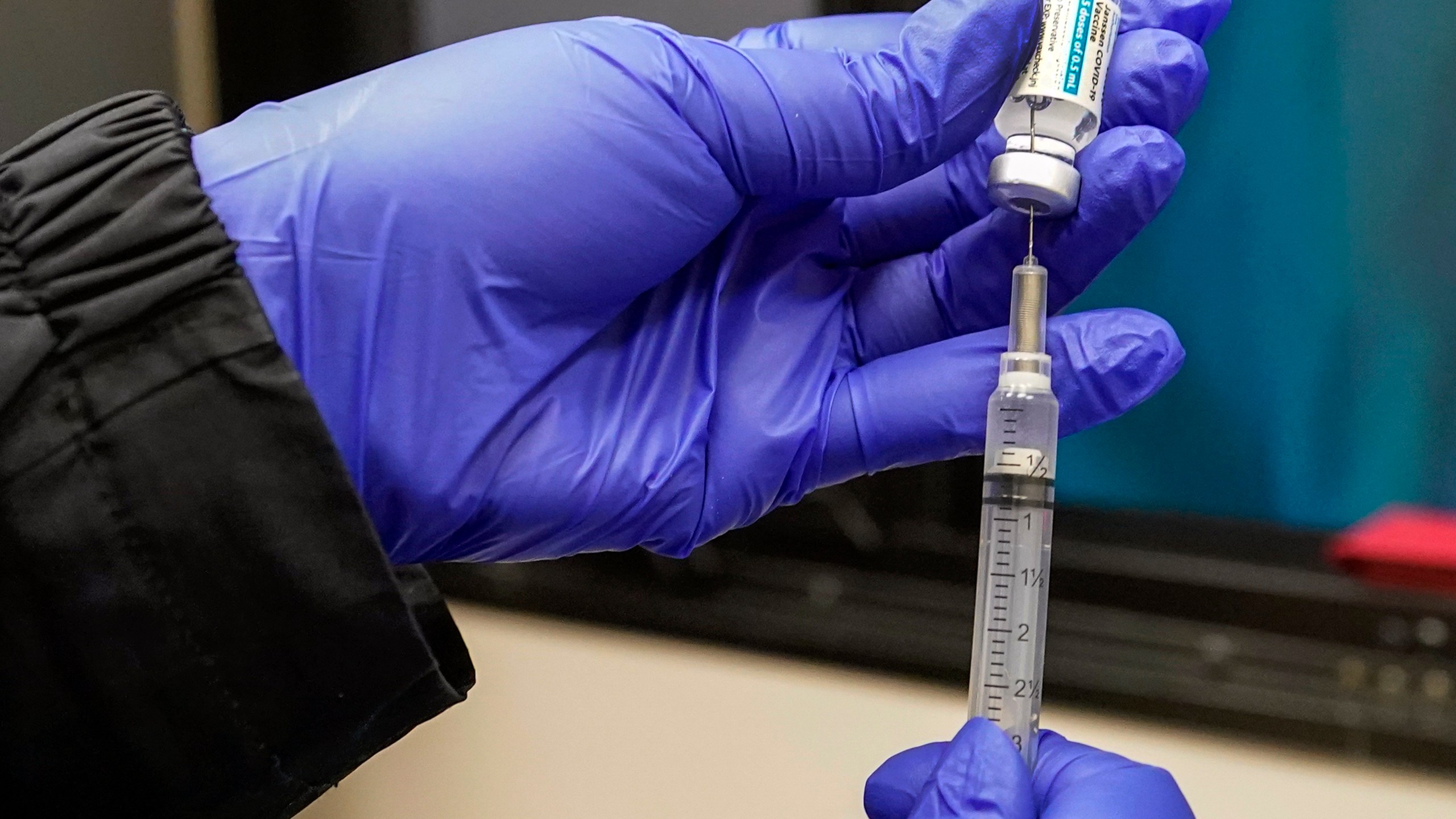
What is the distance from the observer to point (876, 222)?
87 cm

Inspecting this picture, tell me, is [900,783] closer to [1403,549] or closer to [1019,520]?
[1019,520]

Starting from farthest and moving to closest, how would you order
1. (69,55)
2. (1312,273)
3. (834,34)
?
(69,55), (1312,273), (834,34)

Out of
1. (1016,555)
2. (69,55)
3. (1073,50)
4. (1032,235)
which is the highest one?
(69,55)

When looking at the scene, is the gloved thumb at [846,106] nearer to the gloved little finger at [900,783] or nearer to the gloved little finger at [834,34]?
the gloved little finger at [834,34]

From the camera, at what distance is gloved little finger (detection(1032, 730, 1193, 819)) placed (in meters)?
0.66

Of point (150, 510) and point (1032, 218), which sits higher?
point (1032, 218)

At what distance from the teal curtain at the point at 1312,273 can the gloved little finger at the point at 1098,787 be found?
48cm

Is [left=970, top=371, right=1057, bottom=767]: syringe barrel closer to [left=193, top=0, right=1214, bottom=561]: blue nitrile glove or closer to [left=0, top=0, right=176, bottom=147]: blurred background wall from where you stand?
[left=193, top=0, right=1214, bottom=561]: blue nitrile glove

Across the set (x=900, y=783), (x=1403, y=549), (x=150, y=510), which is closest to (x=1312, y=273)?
(x=1403, y=549)

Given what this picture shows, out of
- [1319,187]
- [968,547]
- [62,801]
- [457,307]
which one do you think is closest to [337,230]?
[457,307]

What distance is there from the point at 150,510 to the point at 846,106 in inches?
21.0

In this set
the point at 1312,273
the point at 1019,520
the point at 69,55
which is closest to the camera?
the point at 1019,520

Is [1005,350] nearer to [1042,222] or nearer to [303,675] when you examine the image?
[1042,222]

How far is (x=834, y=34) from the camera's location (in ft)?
2.84
